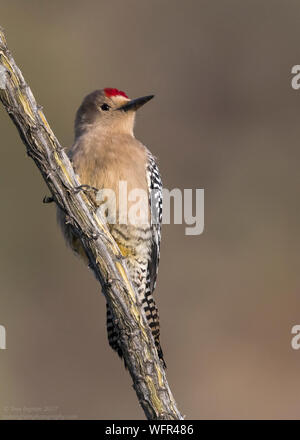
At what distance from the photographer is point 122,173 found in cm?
512

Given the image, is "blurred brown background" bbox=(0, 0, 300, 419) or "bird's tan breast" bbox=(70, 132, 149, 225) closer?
"bird's tan breast" bbox=(70, 132, 149, 225)

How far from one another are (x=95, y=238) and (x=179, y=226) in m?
6.45

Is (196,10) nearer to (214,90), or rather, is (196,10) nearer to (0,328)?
(214,90)

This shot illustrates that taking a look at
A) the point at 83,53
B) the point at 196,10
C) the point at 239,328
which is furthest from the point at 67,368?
the point at 196,10

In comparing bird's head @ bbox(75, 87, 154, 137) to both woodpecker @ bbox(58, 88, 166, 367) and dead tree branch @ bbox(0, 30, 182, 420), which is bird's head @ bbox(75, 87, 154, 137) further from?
dead tree branch @ bbox(0, 30, 182, 420)

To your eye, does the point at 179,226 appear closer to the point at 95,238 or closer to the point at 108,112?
the point at 108,112

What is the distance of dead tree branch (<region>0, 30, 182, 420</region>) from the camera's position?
3400mm

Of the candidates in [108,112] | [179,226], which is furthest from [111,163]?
[179,226]

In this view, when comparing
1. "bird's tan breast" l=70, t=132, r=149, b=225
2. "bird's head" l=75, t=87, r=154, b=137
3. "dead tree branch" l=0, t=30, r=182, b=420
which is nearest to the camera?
"dead tree branch" l=0, t=30, r=182, b=420

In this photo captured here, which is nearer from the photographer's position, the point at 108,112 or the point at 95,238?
the point at 95,238

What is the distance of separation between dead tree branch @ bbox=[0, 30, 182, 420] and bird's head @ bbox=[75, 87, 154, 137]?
2.11 metres

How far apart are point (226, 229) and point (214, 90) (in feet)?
7.45

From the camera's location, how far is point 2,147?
9.81 m

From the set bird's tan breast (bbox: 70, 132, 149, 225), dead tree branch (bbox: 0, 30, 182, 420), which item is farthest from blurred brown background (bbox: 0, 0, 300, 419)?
dead tree branch (bbox: 0, 30, 182, 420)
